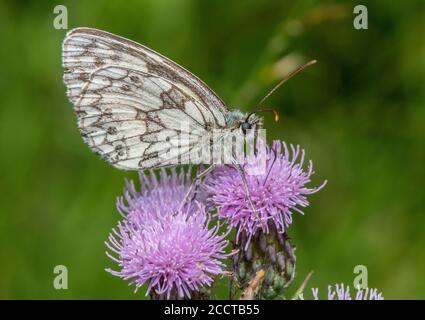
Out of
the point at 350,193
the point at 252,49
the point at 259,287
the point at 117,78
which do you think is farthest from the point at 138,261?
the point at 252,49

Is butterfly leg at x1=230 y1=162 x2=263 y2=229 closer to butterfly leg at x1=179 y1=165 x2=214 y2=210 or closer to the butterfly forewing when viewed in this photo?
butterfly leg at x1=179 y1=165 x2=214 y2=210

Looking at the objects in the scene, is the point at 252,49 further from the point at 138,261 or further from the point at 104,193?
the point at 138,261

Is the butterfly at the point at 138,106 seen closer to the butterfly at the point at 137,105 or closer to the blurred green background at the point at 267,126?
the butterfly at the point at 137,105

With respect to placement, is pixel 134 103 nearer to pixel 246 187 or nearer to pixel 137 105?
pixel 137 105

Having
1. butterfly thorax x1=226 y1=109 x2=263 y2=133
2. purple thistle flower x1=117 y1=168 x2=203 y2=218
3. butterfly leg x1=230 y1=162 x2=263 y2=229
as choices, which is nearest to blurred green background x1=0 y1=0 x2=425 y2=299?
purple thistle flower x1=117 y1=168 x2=203 y2=218

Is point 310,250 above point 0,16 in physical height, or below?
below

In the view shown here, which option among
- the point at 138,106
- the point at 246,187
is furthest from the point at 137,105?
the point at 246,187
